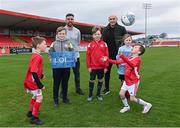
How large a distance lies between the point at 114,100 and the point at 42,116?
2.10 metres

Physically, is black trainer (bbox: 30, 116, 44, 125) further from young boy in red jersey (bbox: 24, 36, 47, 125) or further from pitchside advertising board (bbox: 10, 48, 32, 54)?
pitchside advertising board (bbox: 10, 48, 32, 54)

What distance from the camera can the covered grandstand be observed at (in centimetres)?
4172

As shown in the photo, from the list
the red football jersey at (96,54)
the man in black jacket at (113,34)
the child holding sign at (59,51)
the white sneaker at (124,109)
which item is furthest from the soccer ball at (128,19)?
the white sneaker at (124,109)

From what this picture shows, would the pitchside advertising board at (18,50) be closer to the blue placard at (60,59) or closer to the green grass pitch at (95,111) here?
the green grass pitch at (95,111)

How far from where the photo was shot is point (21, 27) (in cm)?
5391

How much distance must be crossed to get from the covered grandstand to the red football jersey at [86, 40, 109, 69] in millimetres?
31404

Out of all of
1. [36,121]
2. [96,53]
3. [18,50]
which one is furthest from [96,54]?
[18,50]

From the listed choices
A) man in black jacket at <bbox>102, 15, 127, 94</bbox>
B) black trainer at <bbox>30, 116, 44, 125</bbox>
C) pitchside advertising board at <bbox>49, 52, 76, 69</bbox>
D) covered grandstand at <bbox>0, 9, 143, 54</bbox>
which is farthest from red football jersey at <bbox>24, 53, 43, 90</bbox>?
covered grandstand at <bbox>0, 9, 143, 54</bbox>

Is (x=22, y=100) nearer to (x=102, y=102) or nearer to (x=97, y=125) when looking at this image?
(x=102, y=102)

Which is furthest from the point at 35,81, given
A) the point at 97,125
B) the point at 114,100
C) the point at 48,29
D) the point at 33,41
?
the point at 48,29

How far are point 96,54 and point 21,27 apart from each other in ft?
160

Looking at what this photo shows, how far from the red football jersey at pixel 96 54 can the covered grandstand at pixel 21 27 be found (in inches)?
1236

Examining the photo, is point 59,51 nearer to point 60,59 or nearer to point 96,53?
point 60,59

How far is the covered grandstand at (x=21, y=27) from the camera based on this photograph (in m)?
41.7
